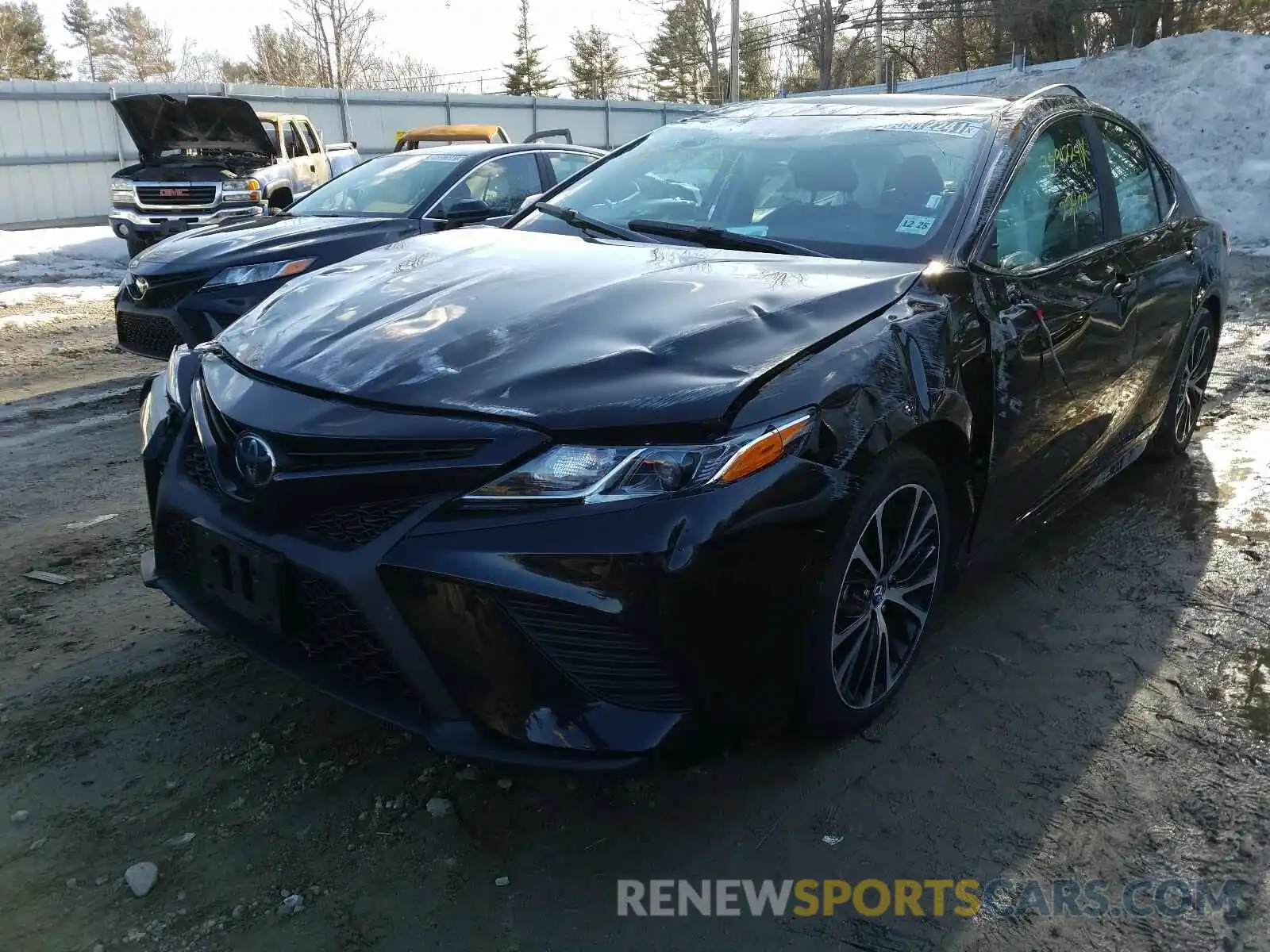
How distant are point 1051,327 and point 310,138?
1393 cm

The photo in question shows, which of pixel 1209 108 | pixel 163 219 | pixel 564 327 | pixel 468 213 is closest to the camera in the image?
pixel 564 327

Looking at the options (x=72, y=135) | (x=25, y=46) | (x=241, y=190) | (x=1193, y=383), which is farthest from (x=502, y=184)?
(x=25, y=46)

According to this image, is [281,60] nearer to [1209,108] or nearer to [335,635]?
[1209,108]

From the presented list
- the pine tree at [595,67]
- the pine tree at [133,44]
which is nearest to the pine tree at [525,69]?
the pine tree at [595,67]

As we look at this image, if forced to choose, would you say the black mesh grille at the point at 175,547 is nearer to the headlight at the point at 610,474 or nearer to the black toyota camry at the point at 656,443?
the black toyota camry at the point at 656,443

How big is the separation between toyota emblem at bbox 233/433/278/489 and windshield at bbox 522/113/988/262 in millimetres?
1584

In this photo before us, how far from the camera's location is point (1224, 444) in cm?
529

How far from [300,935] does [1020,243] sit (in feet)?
8.84

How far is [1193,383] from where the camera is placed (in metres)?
4.91

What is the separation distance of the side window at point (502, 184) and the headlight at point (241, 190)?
6449 millimetres

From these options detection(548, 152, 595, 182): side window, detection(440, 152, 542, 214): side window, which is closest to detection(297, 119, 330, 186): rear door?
detection(548, 152, 595, 182): side window

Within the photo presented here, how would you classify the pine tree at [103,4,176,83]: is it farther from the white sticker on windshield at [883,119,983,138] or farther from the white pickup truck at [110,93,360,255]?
the white sticker on windshield at [883,119,983,138]

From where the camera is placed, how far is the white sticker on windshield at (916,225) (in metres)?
2.97

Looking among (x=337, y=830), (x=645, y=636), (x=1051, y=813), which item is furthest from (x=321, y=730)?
(x=1051, y=813)
